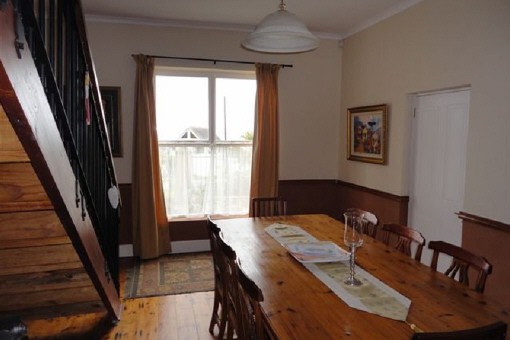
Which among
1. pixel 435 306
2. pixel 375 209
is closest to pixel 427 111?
pixel 375 209

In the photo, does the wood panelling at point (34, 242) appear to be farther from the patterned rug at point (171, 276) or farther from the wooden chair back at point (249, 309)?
the patterned rug at point (171, 276)

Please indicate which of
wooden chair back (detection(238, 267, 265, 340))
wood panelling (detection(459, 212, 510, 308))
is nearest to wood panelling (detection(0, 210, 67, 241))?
wooden chair back (detection(238, 267, 265, 340))

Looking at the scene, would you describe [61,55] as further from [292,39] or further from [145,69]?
[145,69]

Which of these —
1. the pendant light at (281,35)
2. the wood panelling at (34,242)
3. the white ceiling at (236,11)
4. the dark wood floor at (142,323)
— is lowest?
the dark wood floor at (142,323)

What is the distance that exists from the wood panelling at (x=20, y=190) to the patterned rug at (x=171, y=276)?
2.05 metres

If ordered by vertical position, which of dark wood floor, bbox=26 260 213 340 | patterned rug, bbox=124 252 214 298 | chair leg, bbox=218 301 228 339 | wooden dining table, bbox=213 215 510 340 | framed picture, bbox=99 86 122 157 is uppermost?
framed picture, bbox=99 86 122 157

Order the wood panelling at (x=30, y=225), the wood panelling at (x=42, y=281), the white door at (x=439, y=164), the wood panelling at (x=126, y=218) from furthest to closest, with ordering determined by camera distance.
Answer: the wood panelling at (x=126, y=218), the white door at (x=439, y=164), the wood panelling at (x=42, y=281), the wood panelling at (x=30, y=225)

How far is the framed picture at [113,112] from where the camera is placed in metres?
4.17

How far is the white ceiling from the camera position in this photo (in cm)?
366

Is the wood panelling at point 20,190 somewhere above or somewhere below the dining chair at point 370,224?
above

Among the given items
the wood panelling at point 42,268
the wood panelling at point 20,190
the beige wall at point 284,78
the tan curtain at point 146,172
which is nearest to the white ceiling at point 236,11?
the beige wall at point 284,78

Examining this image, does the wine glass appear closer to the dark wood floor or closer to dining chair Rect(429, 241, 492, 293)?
dining chair Rect(429, 241, 492, 293)

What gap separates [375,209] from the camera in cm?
419

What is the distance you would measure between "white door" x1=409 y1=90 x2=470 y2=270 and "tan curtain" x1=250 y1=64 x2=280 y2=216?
1.60m
